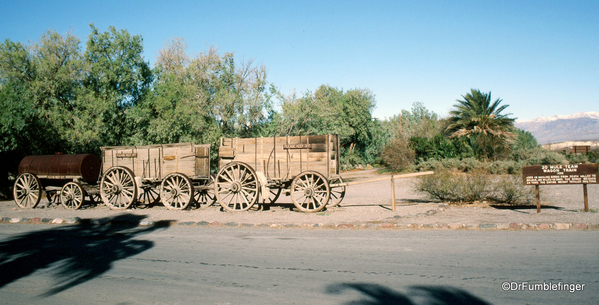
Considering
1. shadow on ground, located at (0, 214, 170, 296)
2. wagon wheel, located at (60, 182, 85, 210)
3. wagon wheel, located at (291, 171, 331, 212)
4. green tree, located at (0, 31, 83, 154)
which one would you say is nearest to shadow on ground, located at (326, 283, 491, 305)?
shadow on ground, located at (0, 214, 170, 296)

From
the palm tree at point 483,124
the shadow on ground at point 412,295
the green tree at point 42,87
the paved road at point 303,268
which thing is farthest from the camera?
the palm tree at point 483,124

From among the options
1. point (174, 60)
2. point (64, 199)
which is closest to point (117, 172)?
point (64, 199)

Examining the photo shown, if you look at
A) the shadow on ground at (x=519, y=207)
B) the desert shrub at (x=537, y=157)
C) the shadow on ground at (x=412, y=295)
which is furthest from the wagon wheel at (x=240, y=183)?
the desert shrub at (x=537, y=157)

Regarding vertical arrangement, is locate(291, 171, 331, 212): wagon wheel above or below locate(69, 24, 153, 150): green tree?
below

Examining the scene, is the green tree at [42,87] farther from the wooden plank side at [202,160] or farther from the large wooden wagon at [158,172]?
the wooden plank side at [202,160]

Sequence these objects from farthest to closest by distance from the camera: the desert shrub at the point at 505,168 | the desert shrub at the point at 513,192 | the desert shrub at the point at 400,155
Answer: the desert shrub at the point at 400,155 → the desert shrub at the point at 505,168 → the desert shrub at the point at 513,192

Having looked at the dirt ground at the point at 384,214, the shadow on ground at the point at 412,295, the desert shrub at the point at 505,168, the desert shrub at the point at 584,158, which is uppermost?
the desert shrub at the point at 584,158

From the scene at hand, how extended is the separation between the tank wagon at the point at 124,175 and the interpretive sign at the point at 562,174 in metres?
9.55

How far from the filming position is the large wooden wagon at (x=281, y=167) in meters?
11.1

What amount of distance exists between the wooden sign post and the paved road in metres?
2.56

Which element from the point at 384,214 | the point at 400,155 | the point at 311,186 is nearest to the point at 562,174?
the point at 384,214

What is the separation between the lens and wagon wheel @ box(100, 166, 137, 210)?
1307cm

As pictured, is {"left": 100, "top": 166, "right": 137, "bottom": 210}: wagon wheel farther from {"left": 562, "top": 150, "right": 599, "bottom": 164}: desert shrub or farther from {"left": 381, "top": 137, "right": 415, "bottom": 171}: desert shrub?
{"left": 562, "top": 150, "right": 599, "bottom": 164}: desert shrub

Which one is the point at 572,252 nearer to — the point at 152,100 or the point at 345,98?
the point at 152,100
